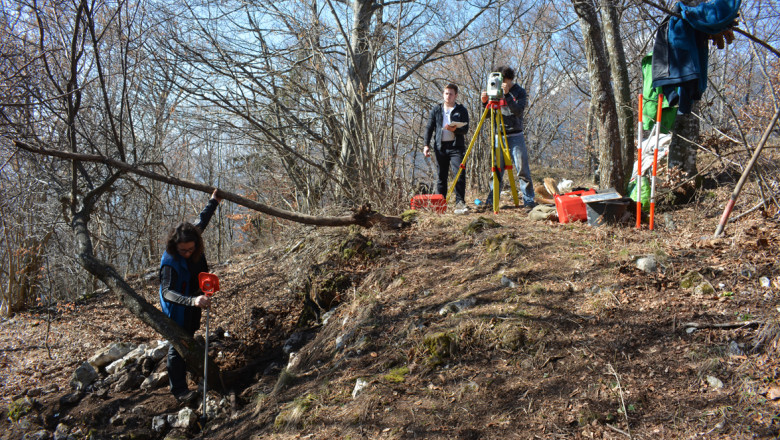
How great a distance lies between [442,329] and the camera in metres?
3.44

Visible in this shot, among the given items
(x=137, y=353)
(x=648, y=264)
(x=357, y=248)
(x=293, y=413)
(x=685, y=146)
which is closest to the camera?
(x=293, y=413)

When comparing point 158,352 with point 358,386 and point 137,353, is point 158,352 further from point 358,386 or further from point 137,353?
point 358,386

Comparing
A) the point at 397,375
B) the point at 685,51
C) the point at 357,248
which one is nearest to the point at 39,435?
the point at 397,375

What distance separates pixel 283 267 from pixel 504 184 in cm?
510

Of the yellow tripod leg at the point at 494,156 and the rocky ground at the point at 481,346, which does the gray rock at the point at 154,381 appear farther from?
the yellow tripod leg at the point at 494,156

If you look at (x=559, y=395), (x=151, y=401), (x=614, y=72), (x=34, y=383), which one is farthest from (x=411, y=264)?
(x=34, y=383)

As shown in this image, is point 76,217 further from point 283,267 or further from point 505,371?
point 505,371

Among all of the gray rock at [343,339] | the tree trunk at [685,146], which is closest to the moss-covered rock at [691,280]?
the gray rock at [343,339]

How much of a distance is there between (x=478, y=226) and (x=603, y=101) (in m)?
2.10

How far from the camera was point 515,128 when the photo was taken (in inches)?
232

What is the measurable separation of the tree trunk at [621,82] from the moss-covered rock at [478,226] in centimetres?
175

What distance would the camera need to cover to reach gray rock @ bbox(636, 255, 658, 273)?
356 cm

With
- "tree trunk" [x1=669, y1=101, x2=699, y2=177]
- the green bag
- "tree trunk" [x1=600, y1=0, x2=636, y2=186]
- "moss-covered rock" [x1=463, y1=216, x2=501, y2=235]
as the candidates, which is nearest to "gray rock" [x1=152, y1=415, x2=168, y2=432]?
"moss-covered rock" [x1=463, y1=216, x2=501, y2=235]

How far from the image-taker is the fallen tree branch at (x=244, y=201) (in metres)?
4.38
